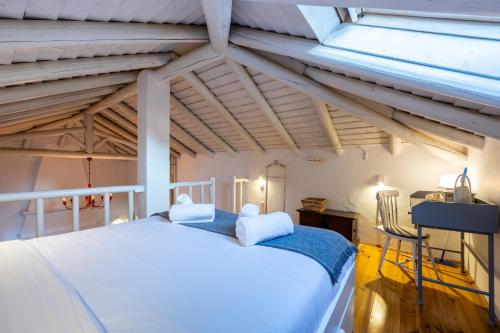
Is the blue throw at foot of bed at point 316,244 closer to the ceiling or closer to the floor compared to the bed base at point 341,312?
closer to the ceiling

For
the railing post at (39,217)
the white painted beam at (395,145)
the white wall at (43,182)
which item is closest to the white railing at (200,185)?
the railing post at (39,217)

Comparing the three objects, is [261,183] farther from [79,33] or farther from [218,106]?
[79,33]

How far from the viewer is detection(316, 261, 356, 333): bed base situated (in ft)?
3.47

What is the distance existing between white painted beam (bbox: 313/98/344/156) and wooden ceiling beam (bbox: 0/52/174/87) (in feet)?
6.04

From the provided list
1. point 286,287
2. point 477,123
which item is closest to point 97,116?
point 286,287

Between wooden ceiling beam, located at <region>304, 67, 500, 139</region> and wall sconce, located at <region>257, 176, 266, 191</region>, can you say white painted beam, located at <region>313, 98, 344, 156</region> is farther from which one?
wall sconce, located at <region>257, 176, 266, 191</region>

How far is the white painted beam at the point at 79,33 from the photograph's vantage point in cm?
123

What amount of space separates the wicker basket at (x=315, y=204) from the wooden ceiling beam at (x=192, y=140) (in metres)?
2.45

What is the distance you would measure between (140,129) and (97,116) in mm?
2996

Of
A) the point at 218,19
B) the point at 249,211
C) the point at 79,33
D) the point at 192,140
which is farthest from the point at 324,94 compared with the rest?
the point at 192,140

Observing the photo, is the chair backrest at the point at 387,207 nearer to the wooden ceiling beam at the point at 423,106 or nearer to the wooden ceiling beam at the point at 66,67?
the wooden ceiling beam at the point at 423,106

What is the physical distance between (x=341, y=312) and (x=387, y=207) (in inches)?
78.4

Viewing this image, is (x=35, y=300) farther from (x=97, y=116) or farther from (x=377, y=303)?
(x=97, y=116)

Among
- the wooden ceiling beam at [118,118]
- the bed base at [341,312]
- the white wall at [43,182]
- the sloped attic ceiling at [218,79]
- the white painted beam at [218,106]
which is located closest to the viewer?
the bed base at [341,312]
